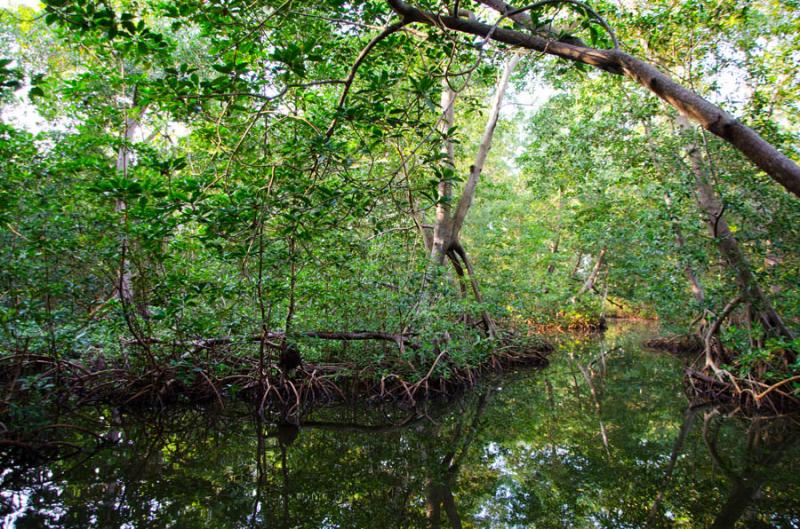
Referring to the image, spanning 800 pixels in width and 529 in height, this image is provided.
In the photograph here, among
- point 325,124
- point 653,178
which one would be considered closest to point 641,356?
point 653,178

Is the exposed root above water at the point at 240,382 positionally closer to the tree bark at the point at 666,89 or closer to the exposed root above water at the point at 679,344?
the tree bark at the point at 666,89

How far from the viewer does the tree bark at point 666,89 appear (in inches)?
73.6

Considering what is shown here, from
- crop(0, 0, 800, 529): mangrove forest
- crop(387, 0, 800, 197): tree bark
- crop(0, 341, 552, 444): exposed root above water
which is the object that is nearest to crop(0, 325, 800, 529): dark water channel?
crop(0, 0, 800, 529): mangrove forest

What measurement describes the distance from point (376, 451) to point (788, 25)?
7.50 meters

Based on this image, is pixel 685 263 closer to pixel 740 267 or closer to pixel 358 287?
pixel 740 267

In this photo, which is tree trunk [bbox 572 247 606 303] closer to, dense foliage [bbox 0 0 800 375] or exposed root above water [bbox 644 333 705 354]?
exposed root above water [bbox 644 333 705 354]

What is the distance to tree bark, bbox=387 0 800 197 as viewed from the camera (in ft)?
6.14

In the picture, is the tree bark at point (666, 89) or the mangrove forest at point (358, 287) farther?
the mangrove forest at point (358, 287)

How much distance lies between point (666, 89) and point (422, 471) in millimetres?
3199

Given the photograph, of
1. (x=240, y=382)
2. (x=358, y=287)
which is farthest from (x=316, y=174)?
(x=240, y=382)

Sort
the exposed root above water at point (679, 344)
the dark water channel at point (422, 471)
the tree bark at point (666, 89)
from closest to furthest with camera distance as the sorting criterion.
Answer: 1. the tree bark at point (666, 89)
2. the dark water channel at point (422, 471)
3. the exposed root above water at point (679, 344)

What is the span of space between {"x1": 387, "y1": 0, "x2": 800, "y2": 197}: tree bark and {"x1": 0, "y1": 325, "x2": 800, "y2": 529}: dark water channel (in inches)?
91.1

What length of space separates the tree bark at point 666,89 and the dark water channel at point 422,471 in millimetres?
2315

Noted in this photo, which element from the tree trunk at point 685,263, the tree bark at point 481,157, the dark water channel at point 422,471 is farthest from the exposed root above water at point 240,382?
the tree trunk at point 685,263
